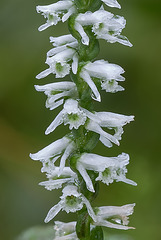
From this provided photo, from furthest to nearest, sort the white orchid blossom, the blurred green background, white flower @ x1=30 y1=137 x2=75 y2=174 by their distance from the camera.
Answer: the blurred green background → white flower @ x1=30 y1=137 x2=75 y2=174 → the white orchid blossom

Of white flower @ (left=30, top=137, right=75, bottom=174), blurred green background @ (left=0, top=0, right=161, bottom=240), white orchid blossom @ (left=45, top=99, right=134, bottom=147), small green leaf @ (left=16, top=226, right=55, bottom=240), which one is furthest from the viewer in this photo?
blurred green background @ (left=0, top=0, right=161, bottom=240)

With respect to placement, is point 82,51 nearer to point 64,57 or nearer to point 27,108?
point 64,57

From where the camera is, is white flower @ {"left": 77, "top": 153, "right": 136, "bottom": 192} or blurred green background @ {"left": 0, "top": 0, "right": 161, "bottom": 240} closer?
white flower @ {"left": 77, "top": 153, "right": 136, "bottom": 192}

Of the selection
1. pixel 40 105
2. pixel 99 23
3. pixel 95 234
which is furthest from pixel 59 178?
pixel 40 105

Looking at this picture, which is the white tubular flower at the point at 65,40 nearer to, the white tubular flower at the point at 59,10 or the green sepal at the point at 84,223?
the white tubular flower at the point at 59,10

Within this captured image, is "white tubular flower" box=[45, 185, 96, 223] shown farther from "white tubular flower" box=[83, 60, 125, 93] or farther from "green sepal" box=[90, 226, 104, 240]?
"white tubular flower" box=[83, 60, 125, 93]

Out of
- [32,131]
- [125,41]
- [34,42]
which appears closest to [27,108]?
[32,131]

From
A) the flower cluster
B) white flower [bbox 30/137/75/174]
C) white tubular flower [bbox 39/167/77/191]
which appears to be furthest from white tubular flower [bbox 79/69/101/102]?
white tubular flower [bbox 39/167/77/191]
